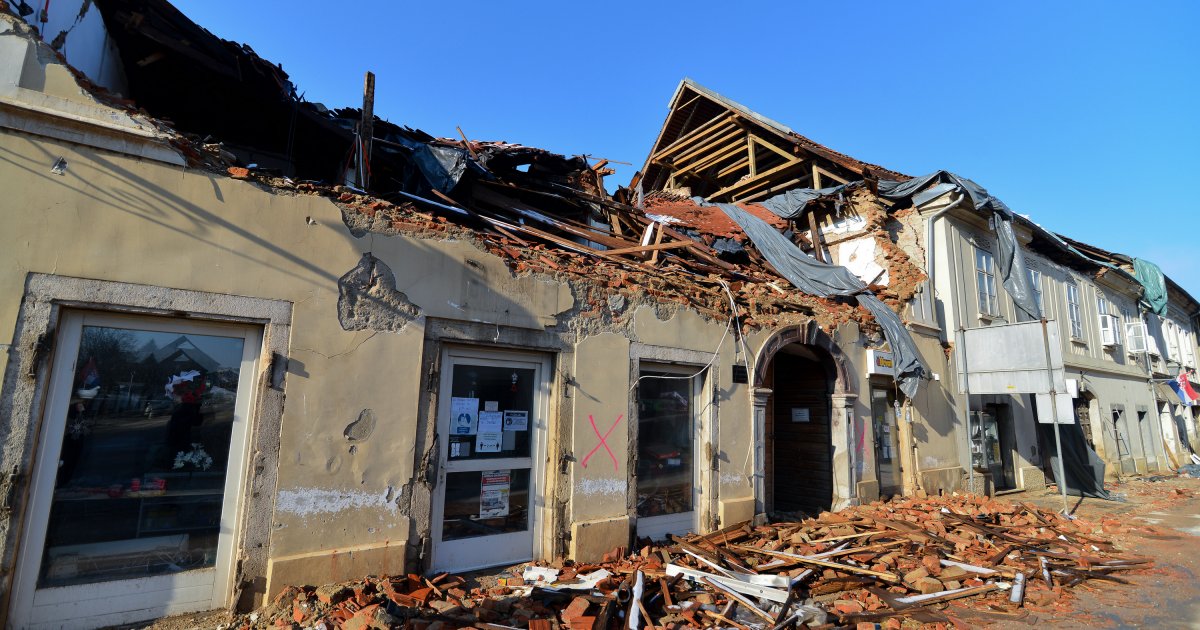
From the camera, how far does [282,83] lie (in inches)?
287

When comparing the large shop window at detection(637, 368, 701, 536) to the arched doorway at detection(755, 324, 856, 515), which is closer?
the large shop window at detection(637, 368, 701, 536)

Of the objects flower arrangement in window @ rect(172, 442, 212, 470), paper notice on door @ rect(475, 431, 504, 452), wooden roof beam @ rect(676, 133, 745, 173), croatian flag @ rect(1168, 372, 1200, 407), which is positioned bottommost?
flower arrangement in window @ rect(172, 442, 212, 470)

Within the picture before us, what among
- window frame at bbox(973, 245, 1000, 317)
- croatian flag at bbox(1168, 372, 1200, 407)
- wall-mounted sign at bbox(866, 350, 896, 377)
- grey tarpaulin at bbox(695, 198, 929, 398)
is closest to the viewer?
wall-mounted sign at bbox(866, 350, 896, 377)

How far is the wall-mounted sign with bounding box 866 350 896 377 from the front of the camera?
9.30 metres

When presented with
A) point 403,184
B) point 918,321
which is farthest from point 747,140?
point 403,184

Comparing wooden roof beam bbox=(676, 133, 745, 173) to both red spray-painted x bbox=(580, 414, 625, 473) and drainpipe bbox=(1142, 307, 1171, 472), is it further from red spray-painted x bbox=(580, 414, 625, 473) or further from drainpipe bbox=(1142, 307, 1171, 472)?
drainpipe bbox=(1142, 307, 1171, 472)

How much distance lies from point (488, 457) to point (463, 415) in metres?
0.49

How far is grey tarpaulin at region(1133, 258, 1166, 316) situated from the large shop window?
19.6m

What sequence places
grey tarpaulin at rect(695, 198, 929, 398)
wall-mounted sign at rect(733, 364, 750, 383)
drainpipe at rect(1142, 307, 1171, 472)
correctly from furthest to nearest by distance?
drainpipe at rect(1142, 307, 1171, 472) → grey tarpaulin at rect(695, 198, 929, 398) → wall-mounted sign at rect(733, 364, 750, 383)

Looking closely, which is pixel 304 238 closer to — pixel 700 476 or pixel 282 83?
pixel 282 83

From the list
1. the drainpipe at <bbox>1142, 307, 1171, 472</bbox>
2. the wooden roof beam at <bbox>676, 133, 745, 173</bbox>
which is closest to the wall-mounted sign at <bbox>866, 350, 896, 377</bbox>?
the wooden roof beam at <bbox>676, 133, 745, 173</bbox>

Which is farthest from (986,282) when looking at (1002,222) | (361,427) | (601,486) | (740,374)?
(361,427)

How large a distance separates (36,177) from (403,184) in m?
4.40

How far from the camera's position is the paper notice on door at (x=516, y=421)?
18.6 feet
